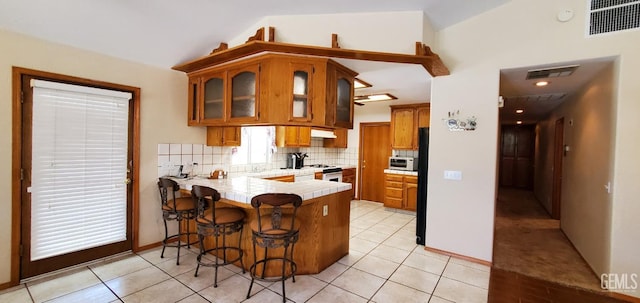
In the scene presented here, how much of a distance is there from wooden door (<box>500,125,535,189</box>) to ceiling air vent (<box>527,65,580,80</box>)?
6684mm

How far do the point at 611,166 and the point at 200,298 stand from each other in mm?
4033

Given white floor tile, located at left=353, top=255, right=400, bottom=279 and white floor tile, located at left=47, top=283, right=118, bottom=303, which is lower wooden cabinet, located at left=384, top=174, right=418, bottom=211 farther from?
white floor tile, located at left=47, top=283, right=118, bottom=303

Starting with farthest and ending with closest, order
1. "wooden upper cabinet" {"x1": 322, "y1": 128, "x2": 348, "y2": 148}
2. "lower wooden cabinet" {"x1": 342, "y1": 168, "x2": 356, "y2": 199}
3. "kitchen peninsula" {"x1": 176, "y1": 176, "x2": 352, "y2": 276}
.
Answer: "wooden upper cabinet" {"x1": 322, "y1": 128, "x2": 348, "y2": 148} → "lower wooden cabinet" {"x1": 342, "y1": 168, "x2": 356, "y2": 199} → "kitchen peninsula" {"x1": 176, "y1": 176, "x2": 352, "y2": 276}

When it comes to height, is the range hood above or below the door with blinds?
above

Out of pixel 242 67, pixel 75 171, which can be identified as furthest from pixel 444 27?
pixel 75 171

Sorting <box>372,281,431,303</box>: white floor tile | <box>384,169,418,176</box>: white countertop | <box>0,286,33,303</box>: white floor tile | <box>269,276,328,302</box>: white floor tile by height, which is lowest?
<box>0,286,33,303</box>: white floor tile

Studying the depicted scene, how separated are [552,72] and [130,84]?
15.9 ft

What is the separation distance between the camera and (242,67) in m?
2.99

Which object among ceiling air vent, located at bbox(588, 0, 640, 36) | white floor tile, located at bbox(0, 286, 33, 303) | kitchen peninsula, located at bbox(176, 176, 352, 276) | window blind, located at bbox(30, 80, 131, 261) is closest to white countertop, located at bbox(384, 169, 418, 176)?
kitchen peninsula, located at bbox(176, 176, 352, 276)

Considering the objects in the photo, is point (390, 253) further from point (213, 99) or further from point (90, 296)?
point (90, 296)

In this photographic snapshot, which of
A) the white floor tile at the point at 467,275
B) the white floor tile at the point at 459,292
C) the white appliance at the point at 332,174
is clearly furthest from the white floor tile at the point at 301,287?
the white appliance at the point at 332,174

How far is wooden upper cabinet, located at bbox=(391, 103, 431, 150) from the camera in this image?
213 inches

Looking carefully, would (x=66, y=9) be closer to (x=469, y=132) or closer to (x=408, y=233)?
(x=469, y=132)

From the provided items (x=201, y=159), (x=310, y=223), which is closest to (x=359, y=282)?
(x=310, y=223)
